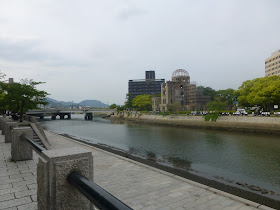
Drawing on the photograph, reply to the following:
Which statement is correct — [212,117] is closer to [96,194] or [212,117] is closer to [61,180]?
Result: [61,180]

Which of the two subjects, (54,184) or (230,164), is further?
(230,164)

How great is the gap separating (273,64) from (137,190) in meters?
129

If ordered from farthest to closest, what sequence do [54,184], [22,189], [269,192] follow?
[269,192], [22,189], [54,184]

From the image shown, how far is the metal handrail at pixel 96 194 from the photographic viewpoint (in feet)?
7.88

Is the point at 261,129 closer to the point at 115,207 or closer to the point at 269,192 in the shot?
the point at 269,192

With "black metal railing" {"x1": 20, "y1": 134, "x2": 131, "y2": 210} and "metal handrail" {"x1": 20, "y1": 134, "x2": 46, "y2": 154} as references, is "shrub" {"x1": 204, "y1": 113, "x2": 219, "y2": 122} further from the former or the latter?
"black metal railing" {"x1": 20, "y1": 134, "x2": 131, "y2": 210}

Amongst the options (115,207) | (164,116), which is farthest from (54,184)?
(164,116)

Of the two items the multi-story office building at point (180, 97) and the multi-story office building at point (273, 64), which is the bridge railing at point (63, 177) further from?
the multi-story office building at point (273, 64)

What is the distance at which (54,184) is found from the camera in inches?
141

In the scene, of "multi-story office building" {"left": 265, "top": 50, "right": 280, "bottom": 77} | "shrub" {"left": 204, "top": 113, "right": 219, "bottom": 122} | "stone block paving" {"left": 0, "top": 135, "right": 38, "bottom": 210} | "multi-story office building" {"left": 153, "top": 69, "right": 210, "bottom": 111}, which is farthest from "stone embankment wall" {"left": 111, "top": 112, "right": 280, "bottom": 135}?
"multi-story office building" {"left": 265, "top": 50, "right": 280, "bottom": 77}

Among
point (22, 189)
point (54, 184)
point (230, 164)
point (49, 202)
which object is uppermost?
point (54, 184)

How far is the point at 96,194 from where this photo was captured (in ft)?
9.00

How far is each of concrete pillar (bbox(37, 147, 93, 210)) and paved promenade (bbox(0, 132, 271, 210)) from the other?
2.83m

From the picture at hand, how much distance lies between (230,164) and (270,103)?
145 ft
